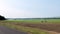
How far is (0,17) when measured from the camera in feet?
Result: 433
